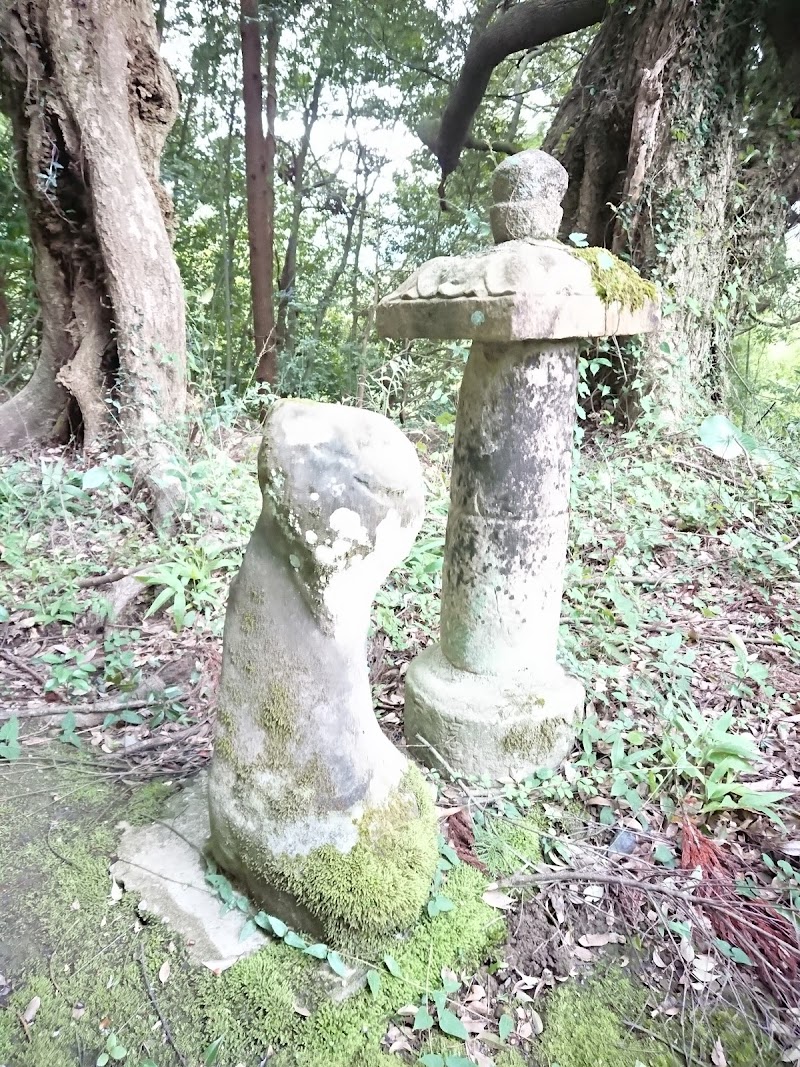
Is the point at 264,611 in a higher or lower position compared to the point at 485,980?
higher

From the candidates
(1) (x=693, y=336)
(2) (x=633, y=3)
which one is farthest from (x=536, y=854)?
(2) (x=633, y=3)

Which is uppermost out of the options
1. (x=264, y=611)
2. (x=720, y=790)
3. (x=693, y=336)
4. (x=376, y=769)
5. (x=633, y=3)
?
(x=633, y=3)

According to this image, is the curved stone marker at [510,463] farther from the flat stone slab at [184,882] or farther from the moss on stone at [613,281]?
the flat stone slab at [184,882]

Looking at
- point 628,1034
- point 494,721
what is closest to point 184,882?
point 494,721

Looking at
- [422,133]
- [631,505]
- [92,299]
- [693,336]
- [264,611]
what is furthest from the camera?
[422,133]

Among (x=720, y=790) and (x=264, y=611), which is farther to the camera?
(x=720, y=790)

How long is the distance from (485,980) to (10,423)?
16.7 feet

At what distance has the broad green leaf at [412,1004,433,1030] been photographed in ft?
4.98

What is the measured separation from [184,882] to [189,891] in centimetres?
3

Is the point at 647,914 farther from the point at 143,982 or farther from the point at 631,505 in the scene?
the point at 631,505

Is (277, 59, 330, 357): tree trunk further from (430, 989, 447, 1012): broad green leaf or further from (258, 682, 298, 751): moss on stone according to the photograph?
(430, 989, 447, 1012): broad green leaf

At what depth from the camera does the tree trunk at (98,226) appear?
442 cm

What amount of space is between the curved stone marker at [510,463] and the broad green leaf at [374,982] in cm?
80

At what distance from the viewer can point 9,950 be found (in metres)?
1.63
